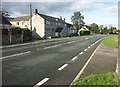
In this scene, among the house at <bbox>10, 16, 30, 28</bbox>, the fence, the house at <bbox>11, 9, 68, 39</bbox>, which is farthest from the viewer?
the house at <bbox>10, 16, 30, 28</bbox>

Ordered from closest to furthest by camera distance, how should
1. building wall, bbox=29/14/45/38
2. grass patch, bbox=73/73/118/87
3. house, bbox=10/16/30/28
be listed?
1. grass patch, bbox=73/73/118/87
2. building wall, bbox=29/14/45/38
3. house, bbox=10/16/30/28

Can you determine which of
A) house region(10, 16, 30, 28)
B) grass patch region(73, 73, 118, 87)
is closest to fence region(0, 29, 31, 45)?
grass patch region(73, 73, 118, 87)

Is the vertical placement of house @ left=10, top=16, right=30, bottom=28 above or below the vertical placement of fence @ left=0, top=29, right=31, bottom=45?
above

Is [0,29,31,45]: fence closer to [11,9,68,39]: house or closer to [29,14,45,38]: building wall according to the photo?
[11,9,68,39]: house

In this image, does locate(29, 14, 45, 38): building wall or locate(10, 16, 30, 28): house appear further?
locate(10, 16, 30, 28): house

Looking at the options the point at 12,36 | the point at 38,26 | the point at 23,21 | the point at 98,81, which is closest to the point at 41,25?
the point at 38,26

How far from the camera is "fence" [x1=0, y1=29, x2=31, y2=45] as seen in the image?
126ft

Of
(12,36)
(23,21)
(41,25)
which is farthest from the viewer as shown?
(23,21)

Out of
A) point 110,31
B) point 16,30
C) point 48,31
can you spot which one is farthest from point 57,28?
point 110,31

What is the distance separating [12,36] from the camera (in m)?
41.1

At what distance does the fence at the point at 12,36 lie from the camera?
38.4 metres

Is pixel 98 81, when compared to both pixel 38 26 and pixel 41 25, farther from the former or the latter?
pixel 38 26

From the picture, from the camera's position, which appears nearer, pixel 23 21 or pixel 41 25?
pixel 41 25

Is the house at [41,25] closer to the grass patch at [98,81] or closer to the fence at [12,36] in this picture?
the fence at [12,36]
